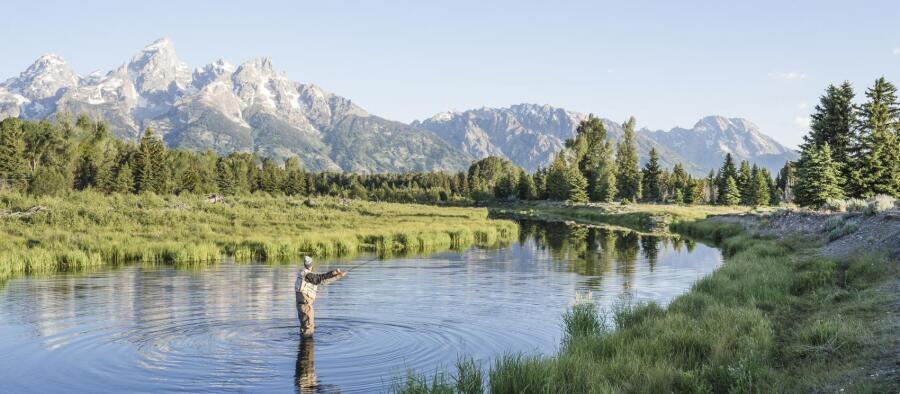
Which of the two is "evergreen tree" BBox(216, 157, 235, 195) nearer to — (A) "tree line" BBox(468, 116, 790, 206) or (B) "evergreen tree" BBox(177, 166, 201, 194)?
(B) "evergreen tree" BBox(177, 166, 201, 194)

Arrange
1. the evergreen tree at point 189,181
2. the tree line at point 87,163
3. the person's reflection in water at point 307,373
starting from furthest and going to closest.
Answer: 1. the evergreen tree at point 189,181
2. the tree line at point 87,163
3. the person's reflection in water at point 307,373

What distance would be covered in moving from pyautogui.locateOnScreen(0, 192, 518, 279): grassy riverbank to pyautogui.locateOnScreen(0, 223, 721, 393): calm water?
3.59 metres

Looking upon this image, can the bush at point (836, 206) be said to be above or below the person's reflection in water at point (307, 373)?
above

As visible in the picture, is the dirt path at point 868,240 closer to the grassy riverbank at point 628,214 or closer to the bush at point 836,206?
the bush at point 836,206

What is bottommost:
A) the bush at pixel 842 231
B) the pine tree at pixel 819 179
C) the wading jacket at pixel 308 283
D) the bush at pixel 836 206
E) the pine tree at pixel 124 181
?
the wading jacket at pixel 308 283

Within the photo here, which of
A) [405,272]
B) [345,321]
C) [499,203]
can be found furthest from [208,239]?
[499,203]

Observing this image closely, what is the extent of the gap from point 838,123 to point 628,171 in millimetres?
66686

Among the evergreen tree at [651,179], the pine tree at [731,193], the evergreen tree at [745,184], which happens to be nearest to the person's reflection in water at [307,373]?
the pine tree at [731,193]

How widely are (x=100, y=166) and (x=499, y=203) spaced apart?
83561 mm

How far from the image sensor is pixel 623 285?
28891 mm

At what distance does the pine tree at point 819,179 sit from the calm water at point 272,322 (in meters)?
28.4

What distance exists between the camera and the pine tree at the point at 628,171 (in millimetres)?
129625

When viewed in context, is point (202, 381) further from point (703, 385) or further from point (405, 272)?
point (405, 272)

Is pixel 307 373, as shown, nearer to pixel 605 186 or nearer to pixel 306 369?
pixel 306 369
